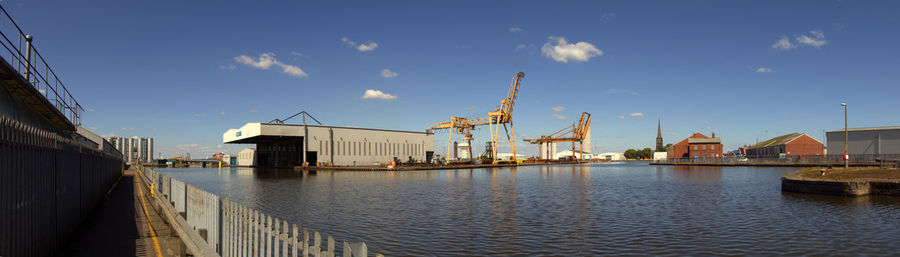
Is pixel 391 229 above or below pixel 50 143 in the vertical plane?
below

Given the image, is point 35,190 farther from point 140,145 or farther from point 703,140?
point 140,145

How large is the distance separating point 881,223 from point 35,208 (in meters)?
22.0

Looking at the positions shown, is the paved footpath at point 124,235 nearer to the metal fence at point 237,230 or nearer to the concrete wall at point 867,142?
the metal fence at point 237,230

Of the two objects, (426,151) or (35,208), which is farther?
(426,151)

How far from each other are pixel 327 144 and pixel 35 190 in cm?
8300

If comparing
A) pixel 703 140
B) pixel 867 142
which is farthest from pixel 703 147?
pixel 867 142

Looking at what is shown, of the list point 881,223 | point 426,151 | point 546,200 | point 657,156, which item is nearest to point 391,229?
point 546,200

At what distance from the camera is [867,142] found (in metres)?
77.9

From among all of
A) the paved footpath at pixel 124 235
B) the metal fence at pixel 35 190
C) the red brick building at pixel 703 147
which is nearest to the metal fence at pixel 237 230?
the paved footpath at pixel 124 235

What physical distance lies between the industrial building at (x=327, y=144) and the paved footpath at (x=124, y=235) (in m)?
67.3

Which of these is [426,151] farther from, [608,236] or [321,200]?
[608,236]

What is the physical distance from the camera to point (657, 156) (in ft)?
537

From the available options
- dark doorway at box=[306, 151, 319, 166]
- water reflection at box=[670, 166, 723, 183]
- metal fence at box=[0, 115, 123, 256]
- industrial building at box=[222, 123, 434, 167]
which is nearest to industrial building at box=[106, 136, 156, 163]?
industrial building at box=[222, 123, 434, 167]

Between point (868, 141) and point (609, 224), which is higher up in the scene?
point (868, 141)
